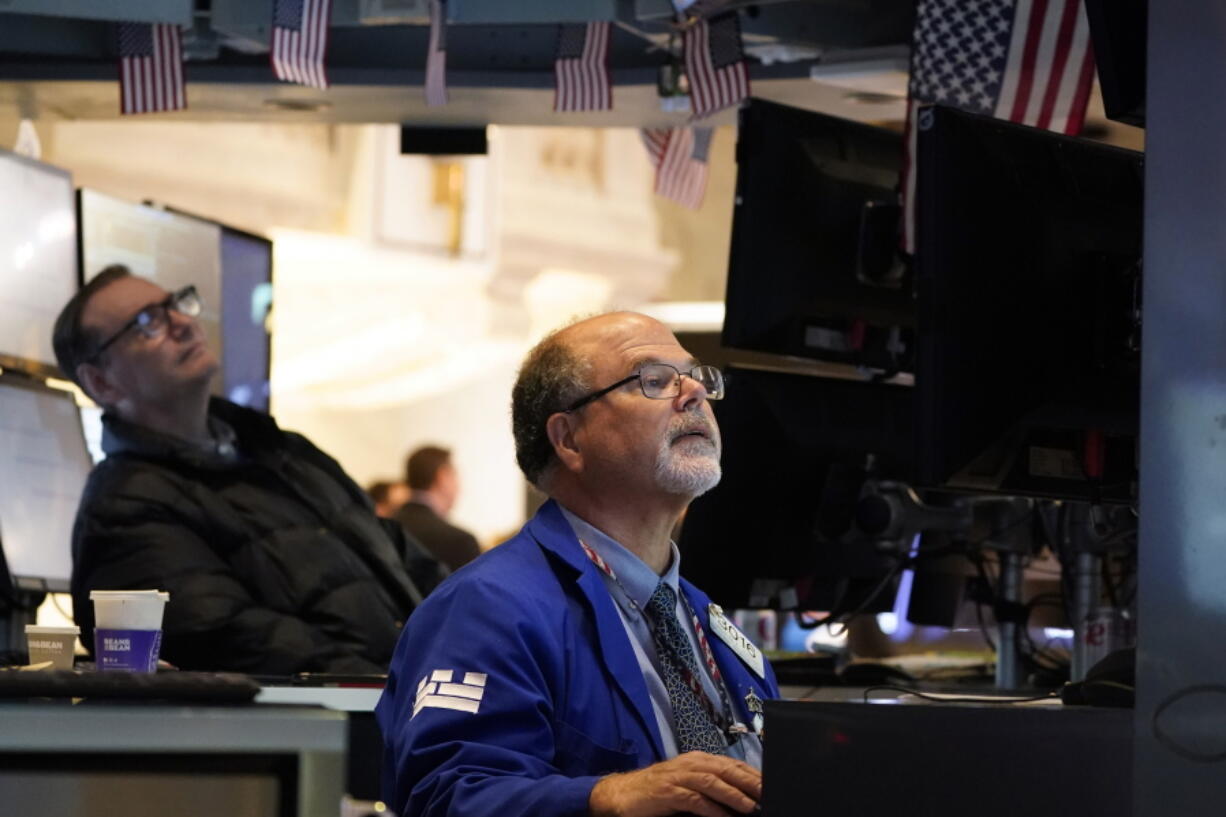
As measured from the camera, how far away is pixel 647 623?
320 centimetres

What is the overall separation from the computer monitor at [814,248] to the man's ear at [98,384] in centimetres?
199

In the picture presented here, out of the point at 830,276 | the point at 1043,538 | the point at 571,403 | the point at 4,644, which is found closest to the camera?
the point at 571,403

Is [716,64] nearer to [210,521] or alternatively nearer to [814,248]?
[814,248]

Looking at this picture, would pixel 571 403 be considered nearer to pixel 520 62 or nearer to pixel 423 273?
pixel 520 62

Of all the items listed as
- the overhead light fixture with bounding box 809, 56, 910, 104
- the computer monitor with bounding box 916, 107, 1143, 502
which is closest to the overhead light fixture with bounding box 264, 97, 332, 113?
the overhead light fixture with bounding box 809, 56, 910, 104

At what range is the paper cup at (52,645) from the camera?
325cm

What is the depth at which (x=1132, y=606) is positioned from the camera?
4652 mm

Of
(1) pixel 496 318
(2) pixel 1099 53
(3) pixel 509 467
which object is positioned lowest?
(3) pixel 509 467

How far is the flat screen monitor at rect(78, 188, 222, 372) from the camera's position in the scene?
231 inches

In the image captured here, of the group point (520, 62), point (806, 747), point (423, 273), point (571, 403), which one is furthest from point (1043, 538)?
point (423, 273)

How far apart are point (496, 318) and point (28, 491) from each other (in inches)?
661

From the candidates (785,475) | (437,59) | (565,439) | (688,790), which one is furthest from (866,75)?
(688,790)

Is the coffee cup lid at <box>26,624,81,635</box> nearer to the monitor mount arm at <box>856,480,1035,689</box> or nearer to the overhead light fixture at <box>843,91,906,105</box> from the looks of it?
the monitor mount arm at <box>856,480,1035,689</box>

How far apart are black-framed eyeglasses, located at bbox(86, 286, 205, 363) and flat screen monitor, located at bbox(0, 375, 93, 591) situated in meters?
0.32
